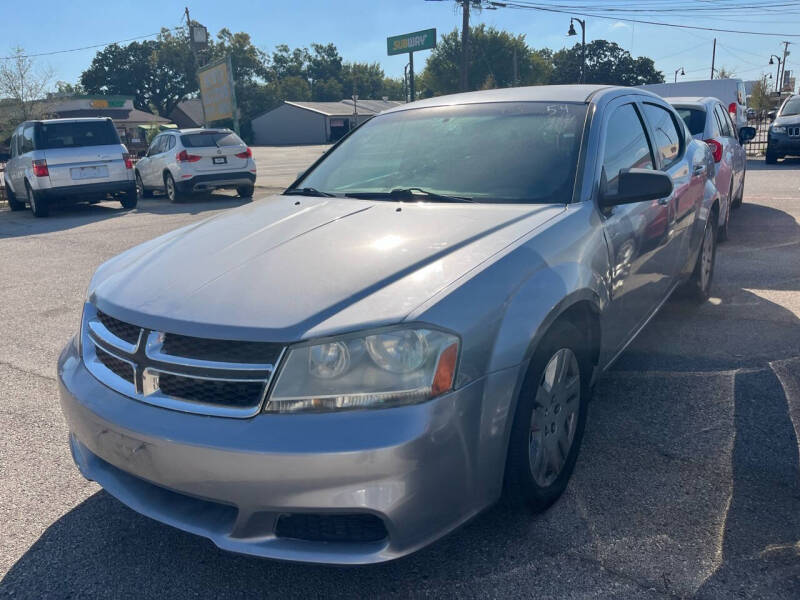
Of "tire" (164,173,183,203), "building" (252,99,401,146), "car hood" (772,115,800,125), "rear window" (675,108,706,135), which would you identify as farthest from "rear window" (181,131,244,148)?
"building" (252,99,401,146)

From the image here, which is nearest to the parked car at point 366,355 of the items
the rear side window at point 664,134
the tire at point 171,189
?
the rear side window at point 664,134

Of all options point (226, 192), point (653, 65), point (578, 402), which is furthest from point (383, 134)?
point (653, 65)

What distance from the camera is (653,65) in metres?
88.3

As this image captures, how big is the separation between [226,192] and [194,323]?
16.1m

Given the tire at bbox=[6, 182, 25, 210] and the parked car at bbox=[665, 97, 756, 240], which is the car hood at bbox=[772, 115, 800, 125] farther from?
the tire at bbox=[6, 182, 25, 210]

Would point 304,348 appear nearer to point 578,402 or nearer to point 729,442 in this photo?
point 578,402

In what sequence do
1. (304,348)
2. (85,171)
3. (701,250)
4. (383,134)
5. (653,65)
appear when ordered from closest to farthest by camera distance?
1. (304,348)
2. (383,134)
3. (701,250)
4. (85,171)
5. (653,65)

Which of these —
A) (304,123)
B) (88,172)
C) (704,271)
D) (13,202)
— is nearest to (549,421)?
(704,271)

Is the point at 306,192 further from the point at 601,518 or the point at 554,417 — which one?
the point at 601,518

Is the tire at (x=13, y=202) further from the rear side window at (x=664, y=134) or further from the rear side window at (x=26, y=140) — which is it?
the rear side window at (x=664, y=134)

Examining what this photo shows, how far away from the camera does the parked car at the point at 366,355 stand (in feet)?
→ 6.59

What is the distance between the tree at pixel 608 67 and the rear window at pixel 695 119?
8252cm

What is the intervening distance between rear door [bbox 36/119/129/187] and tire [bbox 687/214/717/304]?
11.2m

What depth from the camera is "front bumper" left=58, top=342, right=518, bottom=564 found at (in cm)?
196
